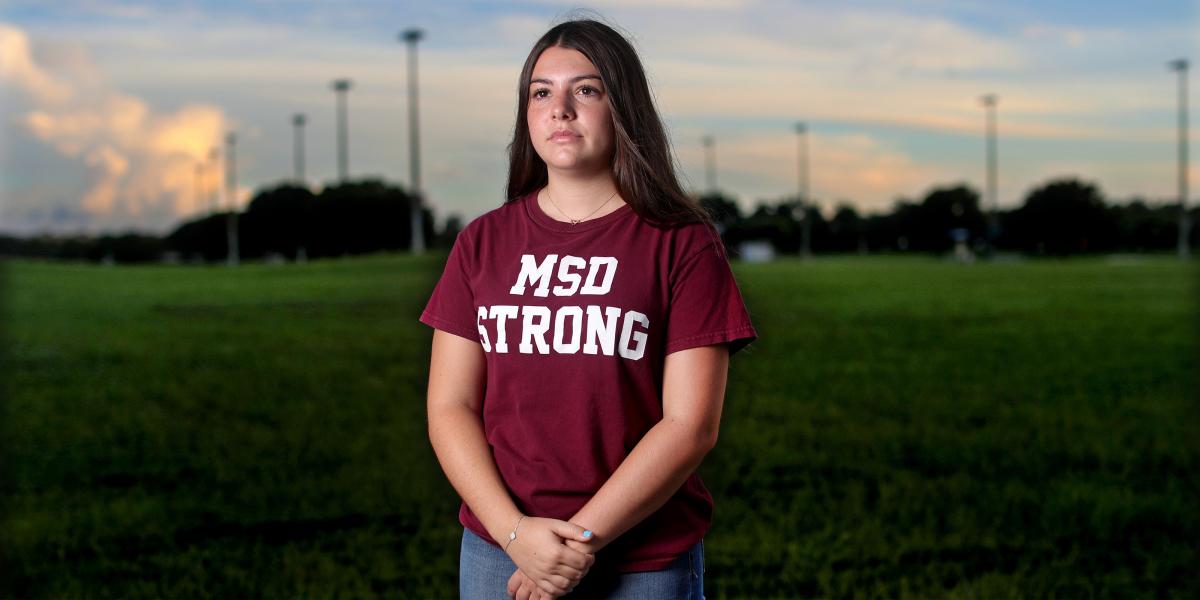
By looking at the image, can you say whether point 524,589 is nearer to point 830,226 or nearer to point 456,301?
point 456,301

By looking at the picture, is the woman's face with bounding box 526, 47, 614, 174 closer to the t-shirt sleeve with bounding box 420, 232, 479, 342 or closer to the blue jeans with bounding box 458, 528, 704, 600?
the t-shirt sleeve with bounding box 420, 232, 479, 342

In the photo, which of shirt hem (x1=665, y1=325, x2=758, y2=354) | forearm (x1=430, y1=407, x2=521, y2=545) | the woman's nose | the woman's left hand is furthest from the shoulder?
the woman's left hand

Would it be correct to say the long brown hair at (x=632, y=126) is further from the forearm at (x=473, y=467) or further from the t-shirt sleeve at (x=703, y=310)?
the forearm at (x=473, y=467)

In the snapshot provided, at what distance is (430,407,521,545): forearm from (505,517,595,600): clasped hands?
0.13 feet

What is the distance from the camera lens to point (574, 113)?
6.69 feet

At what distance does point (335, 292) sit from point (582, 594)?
2126 centimetres

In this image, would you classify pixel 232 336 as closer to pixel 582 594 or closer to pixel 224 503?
pixel 224 503

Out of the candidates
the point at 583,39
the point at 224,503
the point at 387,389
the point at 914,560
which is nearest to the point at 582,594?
the point at 583,39

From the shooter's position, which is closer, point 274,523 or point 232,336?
point 274,523

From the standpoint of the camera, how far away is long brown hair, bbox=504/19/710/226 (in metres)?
Answer: 2.02

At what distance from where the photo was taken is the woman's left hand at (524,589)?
6.49 feet

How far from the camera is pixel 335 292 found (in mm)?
22719

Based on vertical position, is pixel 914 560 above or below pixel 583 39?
below

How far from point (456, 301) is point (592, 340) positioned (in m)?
0.29
